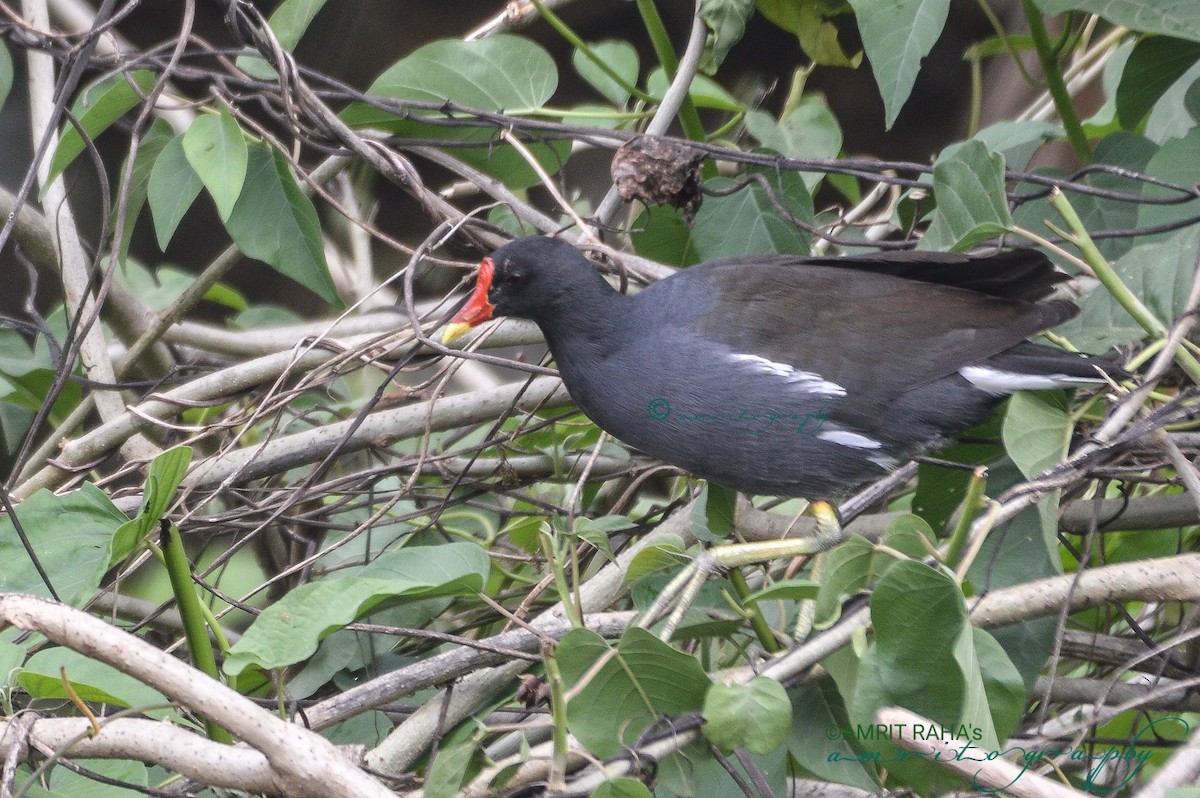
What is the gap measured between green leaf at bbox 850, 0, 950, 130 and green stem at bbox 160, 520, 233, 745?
A: 126 cm

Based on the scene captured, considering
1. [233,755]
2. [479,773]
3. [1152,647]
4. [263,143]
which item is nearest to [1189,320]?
[1152,647]

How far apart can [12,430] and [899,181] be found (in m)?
2.08

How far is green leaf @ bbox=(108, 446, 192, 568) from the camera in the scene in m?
1.43

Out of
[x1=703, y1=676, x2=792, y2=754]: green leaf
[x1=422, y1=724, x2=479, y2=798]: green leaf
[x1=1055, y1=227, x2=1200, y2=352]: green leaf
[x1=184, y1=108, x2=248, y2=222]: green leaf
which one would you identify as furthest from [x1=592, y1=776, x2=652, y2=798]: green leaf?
[x1=184, y1=108, x2=248, y2=222]: green leaf

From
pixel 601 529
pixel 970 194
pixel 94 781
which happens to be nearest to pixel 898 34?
pixel 970 194

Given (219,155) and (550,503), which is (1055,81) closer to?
(550,503)

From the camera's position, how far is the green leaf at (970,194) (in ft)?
5.40

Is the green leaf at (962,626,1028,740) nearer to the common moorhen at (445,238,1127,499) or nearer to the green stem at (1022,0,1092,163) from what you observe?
the common moorhen at (445,238,1127,499)

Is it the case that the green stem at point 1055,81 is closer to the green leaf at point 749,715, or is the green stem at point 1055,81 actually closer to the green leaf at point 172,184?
the green leaf at point 749,715

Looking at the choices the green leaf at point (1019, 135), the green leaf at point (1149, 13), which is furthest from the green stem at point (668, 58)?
the green leaf at point (1149, 13)

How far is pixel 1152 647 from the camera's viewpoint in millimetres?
1675

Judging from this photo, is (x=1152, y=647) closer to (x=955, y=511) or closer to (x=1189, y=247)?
(x=955, y=511)

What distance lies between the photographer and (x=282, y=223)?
2207 millimetres

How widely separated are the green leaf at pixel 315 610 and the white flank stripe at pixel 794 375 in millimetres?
623
